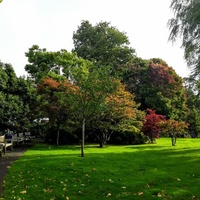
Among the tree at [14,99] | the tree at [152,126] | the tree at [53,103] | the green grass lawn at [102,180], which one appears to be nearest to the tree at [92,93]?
the green grass lawn at [102,180]

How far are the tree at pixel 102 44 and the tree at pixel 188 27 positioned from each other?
33.9m

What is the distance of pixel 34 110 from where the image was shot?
2736 centimetres

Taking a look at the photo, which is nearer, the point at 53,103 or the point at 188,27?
the point at 188,27

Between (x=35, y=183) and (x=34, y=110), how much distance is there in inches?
691

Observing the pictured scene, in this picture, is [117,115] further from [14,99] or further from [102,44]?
[102,44]

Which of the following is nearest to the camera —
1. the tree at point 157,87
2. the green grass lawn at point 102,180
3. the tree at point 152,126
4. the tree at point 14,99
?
the green grass lawn at point 102,180

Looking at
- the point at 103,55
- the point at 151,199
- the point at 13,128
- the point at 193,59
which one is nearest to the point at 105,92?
the point at 193,59

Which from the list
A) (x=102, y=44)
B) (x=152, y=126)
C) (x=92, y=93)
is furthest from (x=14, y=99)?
(x=102, y=44)

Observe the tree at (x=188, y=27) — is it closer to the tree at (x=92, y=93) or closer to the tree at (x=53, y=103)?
the tree at (x=92, y=93)

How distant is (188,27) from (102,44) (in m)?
38.9

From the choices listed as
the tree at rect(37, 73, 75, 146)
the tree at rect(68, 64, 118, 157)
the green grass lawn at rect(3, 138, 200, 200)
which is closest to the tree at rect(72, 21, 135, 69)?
the tree at rect(37, 73, 75, 146)

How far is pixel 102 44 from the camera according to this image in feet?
176

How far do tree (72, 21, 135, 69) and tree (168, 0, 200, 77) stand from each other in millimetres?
33943

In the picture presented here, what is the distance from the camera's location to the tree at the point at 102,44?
A: 52.0 metres
